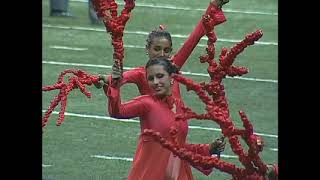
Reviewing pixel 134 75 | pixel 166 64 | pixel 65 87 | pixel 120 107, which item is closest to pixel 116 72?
pixel 65 87

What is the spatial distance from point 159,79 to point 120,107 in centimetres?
36

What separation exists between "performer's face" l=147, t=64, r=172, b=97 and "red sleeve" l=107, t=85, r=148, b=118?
13 cm

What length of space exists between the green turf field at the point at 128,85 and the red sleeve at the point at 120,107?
0.64m

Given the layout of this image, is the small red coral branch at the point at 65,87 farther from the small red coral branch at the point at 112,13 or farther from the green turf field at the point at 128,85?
the green turf field at the point at 128,85

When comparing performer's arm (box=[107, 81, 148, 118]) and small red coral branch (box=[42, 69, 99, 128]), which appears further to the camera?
performer's arm (box=[107, 81, 148, 118])

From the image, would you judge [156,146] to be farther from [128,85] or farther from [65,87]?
[128,85]

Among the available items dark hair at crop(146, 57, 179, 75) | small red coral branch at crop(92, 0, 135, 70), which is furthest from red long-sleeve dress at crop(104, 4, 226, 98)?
small red coral branch at crop(92, 0, 135, 70)

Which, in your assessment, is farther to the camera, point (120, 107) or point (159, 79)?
point (159, 79)

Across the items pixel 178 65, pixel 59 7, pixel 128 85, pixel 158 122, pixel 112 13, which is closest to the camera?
pixel 112 13

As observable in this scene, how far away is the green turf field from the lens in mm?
10766

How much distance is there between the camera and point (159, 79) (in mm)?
6547

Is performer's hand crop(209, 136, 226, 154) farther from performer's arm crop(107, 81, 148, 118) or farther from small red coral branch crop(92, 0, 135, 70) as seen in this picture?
small red coral branch crop(92, 0, 135, 70)

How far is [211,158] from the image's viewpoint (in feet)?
14.9
